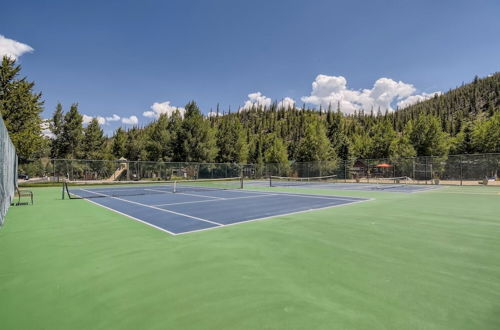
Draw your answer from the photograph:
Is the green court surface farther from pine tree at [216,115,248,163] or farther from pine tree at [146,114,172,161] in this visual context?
pine tree at [216,115,248,163]

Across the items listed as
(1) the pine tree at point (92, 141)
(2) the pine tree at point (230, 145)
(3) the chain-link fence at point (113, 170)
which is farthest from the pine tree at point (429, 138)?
(1) the pine tree at point (92, 141)

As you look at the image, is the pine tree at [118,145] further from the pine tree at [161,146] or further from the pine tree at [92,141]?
the pine tree at [161,146]

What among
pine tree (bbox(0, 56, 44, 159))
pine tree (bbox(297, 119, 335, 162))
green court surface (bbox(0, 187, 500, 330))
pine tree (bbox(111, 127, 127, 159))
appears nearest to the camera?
green court surface (bbox(0, 187, 500, 330))

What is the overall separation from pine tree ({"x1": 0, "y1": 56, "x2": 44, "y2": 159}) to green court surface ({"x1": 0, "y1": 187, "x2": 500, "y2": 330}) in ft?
69.6

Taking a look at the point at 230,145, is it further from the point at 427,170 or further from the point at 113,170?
the point at 427,170

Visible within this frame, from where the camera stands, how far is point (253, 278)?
12.3ft

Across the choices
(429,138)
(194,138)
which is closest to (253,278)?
(194,138)

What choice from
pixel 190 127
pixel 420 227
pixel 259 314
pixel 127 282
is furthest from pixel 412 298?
pixel 190 127

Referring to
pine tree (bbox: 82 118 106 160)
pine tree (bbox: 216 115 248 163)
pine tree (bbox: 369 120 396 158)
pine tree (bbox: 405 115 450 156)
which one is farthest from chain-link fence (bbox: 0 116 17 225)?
pine tree (bbox: 369 120 396 158)

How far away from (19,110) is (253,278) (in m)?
29.9

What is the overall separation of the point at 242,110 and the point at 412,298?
174 m

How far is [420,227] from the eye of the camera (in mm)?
Result: 7035

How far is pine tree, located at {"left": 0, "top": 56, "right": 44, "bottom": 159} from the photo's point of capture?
2359 cm

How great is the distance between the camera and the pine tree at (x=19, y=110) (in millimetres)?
23594
